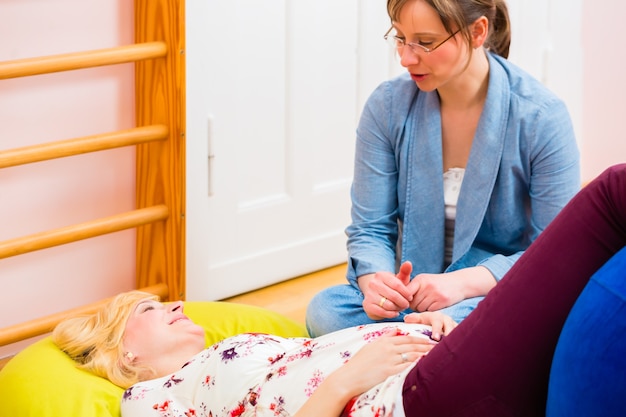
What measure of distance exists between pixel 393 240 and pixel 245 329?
428 millimetres

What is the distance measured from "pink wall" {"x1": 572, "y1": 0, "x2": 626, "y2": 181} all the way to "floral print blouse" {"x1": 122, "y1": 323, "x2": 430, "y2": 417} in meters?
2.46

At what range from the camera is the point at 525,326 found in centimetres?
138

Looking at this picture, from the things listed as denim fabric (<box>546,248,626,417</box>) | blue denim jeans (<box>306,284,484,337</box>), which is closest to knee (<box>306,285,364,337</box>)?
blue denim jeans (<box>306,284,484,337</box>)

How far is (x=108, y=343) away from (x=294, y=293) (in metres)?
1.09

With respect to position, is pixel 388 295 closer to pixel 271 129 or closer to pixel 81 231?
pixel 81 231

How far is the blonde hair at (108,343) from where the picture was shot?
6.34 ft

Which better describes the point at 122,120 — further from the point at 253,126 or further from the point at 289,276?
the point at 289,276

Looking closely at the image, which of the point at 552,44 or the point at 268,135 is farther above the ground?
the point at 552,44

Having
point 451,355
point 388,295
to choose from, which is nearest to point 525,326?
point 451,355

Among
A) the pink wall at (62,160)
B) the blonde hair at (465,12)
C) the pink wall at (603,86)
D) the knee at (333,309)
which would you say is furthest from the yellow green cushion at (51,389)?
the pink wall at (603,86)

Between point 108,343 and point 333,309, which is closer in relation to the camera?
point 108,343

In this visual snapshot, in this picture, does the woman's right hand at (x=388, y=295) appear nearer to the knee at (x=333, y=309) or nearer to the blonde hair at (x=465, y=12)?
the knee at (x=333, y=309)

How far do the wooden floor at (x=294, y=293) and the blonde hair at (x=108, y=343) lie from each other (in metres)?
0.86

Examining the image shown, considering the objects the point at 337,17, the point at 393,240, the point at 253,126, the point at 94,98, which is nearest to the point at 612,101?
the point at 337,17
